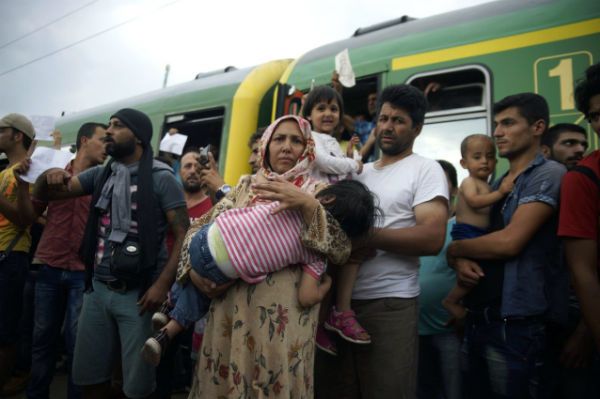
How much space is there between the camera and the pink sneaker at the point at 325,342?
77.5 inches

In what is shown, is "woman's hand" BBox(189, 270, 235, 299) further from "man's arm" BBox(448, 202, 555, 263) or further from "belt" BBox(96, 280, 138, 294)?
"man's arm" BBox(448, 202, 555, 263)

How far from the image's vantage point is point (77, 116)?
25.0 feet

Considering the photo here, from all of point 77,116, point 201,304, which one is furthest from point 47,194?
point 77,116

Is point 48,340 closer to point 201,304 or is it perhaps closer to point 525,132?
point 201,304

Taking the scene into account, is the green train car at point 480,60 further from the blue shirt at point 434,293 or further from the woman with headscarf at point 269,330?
the woman with headscarf at point 269,330

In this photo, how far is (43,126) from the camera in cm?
316

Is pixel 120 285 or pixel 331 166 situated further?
pixel 120 285

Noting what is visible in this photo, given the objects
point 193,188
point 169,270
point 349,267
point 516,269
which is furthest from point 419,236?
point 193,188

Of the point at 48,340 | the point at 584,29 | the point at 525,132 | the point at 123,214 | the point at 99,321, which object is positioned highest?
the point at 584,29

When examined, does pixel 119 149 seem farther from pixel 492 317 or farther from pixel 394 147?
pixel 492 317

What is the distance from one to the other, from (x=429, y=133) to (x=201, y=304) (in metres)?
2.32

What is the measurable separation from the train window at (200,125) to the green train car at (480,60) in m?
1.48

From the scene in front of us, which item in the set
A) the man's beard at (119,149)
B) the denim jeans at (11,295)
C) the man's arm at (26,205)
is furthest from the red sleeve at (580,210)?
the denim jeans at (11,295)

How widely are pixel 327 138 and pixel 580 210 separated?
1.38 meters
